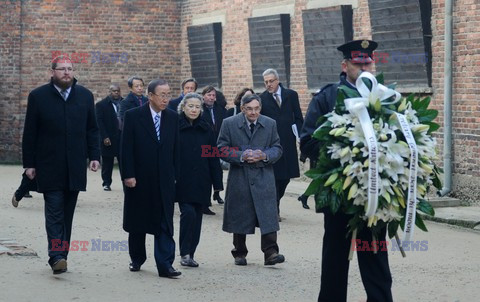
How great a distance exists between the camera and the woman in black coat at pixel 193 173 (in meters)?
9.84

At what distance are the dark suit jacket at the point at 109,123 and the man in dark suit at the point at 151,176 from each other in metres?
7.58

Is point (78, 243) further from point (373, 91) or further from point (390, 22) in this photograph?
point (390, 22)

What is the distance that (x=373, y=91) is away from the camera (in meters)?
6.30

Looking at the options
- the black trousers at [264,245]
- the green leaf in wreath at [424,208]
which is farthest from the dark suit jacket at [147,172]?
the green leaf in wreath at [424,208]

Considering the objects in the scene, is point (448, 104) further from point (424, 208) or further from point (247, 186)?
point (424, 208)

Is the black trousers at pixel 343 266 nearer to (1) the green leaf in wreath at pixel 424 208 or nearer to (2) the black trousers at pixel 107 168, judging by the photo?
(1) the green leaf in wreath at pixel 424 208

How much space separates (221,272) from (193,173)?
3.49 feet

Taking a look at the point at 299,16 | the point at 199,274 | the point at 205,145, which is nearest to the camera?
the point at 199,274

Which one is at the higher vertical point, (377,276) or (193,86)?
(193,86)

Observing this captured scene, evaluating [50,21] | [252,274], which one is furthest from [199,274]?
[50,21]

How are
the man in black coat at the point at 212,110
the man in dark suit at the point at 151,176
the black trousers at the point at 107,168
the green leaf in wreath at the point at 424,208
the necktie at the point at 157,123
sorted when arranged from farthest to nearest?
the black trousers at the point at 107,168 < the man in black coat at the point at 212,110 < the necktie at the point at 157,123 < the man in dark suit at the point at 151,176 < the green leaf in wreath at the point at 424,208

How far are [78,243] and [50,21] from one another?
1323 cm

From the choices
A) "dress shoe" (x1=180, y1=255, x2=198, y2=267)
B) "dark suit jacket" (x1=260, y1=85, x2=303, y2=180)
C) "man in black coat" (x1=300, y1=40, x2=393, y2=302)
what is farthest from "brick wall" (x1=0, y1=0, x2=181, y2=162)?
"man in black coat" (x1=300, y1=40, x2=393, y2=302)

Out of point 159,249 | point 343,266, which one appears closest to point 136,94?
point 159,249
